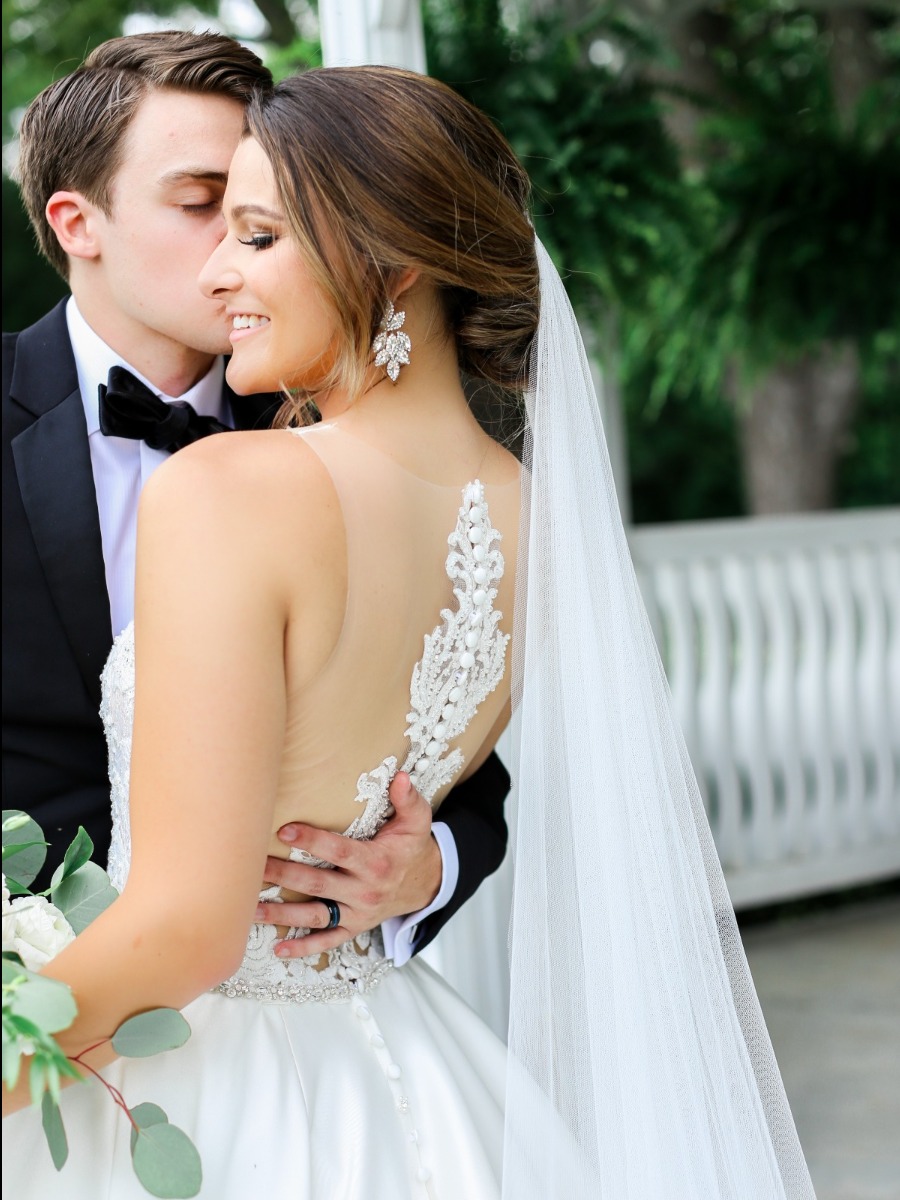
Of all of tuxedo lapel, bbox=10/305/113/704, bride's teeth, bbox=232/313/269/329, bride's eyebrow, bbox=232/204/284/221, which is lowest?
tuxedo lapel, bbox=10/305/113/704

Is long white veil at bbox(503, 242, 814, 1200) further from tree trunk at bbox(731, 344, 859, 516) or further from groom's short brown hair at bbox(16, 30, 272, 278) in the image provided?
tree trunk at bbox(731, 344, 859, 516)

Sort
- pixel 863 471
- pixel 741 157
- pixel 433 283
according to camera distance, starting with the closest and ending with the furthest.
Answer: pixel 433 283 < pixel 741 157 < pixel 863 471

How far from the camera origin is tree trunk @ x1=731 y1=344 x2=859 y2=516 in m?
8.72

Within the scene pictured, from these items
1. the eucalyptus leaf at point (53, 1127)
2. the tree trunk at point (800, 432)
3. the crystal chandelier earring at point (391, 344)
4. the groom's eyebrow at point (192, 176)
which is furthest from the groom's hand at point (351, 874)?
the tree trunk at point (800, 432)

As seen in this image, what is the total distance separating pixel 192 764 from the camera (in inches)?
47.4

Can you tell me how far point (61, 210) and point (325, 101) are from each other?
79 cm

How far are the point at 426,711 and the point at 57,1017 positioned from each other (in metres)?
0.56

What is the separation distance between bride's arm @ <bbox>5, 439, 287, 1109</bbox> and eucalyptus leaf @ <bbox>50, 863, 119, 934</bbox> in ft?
0.51

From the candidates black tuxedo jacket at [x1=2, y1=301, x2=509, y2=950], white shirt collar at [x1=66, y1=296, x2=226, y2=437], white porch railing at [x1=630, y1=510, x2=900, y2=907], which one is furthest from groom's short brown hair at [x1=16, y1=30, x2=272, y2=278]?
white porch railing at [x1=630, y1=510, x2=900, y2=907]

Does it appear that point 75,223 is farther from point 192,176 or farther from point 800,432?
point 800,432

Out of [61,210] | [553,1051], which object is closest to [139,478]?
[61,210]

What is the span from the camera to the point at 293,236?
1417 millimetres

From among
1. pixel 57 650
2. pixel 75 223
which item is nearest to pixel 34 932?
pixel 57 650

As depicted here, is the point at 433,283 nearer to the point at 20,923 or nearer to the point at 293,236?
the point at 293,236
